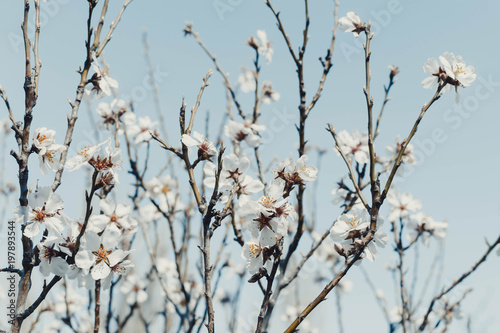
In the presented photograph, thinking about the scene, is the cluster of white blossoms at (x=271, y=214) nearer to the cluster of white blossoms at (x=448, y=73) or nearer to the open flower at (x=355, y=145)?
the cluster of white blossoms at (x=448, y=73)

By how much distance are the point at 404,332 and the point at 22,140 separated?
6.71 feet

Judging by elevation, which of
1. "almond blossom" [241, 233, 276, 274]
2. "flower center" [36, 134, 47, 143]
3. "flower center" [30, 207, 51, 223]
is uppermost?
"flower center" [36, 134, 47, 143]

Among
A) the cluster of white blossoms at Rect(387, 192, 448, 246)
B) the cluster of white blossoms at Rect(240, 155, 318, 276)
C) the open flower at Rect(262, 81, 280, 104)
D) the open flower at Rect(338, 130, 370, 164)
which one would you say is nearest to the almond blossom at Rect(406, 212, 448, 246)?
the cluster of white blossoms at Rect(387, 192, 448, 246)

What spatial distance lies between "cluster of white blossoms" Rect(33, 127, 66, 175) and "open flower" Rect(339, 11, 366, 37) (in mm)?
1527

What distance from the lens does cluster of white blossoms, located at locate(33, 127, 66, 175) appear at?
1397 millimetres

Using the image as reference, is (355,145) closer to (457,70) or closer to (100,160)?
(457,70)

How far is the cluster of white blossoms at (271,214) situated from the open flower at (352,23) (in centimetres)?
106

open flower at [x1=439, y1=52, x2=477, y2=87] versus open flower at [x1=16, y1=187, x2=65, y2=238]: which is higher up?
open flower at [x1=439, y1=52, x2=477, y2=87]

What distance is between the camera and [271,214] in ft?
4.09

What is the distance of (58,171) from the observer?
4.69ft

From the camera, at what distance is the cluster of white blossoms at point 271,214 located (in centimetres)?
125

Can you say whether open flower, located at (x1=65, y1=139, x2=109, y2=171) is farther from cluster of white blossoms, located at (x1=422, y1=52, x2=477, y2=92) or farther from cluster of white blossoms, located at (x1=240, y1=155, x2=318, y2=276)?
cluster of white blossoms, located at (x1=422, y1=52, x2=477, y2=92)

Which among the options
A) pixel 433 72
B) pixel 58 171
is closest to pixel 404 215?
pixel 433 72

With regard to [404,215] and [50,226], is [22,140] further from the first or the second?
[404,215]
